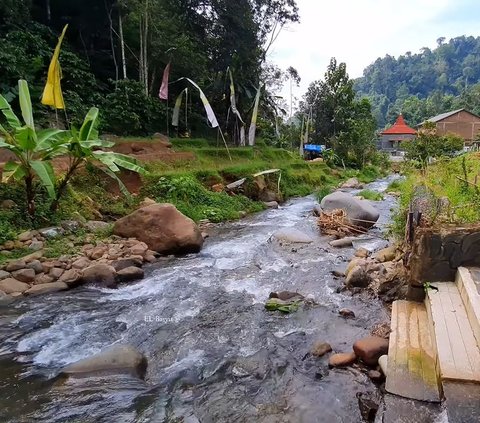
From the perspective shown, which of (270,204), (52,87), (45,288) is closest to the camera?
(45,288)

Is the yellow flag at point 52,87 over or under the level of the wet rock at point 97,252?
over

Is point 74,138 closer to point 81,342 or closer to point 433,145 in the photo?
point 81,342

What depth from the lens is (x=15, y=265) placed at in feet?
21.7

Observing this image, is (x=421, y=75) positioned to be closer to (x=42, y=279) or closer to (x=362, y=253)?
(x=362, y=253)

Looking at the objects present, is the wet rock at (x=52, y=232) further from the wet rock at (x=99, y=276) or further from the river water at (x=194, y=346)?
the river water at (x=194, y=346)

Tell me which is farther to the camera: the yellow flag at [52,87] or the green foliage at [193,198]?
the green foliage at [193,198]

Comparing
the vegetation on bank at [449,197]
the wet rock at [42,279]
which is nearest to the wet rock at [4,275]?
the wet rock at [42,279]

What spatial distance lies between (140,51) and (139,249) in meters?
14.0

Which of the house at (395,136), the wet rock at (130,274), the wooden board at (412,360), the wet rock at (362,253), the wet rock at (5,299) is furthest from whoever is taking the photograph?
the house at (395,136)

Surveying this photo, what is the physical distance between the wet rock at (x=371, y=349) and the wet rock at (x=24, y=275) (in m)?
5.25

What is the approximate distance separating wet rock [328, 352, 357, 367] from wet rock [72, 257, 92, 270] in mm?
4852

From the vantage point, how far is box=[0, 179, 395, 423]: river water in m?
3.50

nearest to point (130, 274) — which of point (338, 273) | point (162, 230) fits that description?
point (162, 230)

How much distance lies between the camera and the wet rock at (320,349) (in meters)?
4.38
